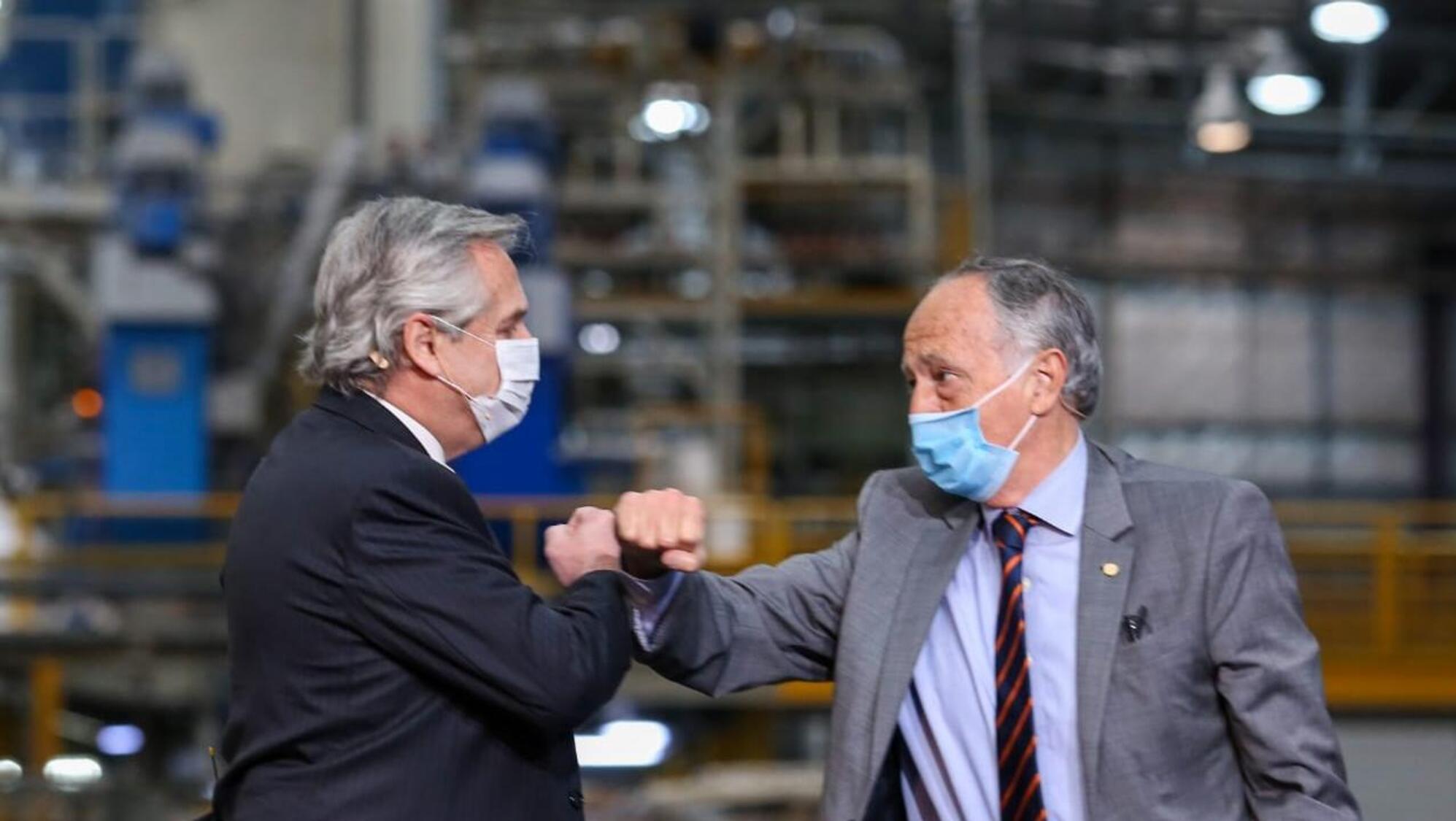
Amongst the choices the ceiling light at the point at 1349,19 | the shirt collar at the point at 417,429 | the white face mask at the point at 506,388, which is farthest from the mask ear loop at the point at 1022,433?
the ceiling light at the point at 1349,19

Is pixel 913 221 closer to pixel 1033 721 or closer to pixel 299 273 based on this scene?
pixel 299 273

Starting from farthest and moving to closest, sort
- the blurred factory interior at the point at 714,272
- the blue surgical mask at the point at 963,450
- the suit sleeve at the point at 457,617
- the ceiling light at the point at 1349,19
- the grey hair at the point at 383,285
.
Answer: the ceiling light at the point at 1349,19, the blurred factory interior at the point at 714,272, the blue surgical mask at the point at 963,450, the grey hair at the point at 383,285, the suit sleeve at the point at 457,617

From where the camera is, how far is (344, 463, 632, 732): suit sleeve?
1.99 m

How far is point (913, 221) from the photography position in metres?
16.6

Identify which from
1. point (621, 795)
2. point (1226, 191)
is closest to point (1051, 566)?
point (621, 795)

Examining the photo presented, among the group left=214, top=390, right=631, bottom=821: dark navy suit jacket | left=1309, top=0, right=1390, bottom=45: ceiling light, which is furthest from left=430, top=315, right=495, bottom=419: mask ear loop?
left=1309, top=0, right=1390, bottom=45: ceiling light

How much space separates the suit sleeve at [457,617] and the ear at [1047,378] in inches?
29.5

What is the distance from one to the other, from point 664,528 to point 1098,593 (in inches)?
24.2

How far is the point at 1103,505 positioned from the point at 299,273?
435 inches

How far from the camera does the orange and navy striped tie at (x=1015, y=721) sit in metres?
2.25

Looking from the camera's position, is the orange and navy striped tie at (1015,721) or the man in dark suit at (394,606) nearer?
the man in dark suit at (394,606)

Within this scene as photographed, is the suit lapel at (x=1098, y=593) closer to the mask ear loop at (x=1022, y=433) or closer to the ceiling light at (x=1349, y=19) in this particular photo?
the mask ear loop at (x=1022, y=433)

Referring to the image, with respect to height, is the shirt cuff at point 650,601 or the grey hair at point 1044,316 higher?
the grey hair at point 1044,316

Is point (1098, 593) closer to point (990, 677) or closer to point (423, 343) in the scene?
point (990, 677)
